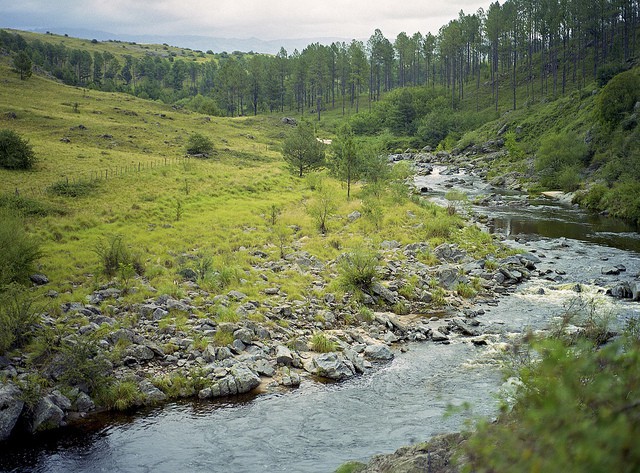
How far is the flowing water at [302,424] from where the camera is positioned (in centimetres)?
1161

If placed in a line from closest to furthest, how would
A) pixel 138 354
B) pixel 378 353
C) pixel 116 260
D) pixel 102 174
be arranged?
pixel 138 354
pixel 378 353
pixel 116 260
pixel 102 174

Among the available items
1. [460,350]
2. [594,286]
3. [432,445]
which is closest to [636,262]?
[594,286]

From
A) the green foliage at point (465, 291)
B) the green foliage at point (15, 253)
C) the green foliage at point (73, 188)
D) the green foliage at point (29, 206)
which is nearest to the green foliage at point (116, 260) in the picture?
the green foliage at point (15, 253)

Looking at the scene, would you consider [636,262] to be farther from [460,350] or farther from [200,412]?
[200,412]

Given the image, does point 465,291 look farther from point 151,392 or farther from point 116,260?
point 116,260

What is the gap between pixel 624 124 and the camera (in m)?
50.9

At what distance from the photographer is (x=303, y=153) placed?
58219 mm

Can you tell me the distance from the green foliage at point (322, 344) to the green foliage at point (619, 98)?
49.0 m

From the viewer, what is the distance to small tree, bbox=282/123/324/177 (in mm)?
58188

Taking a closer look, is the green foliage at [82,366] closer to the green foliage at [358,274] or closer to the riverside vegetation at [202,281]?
the riverside vegetation at [202,281]

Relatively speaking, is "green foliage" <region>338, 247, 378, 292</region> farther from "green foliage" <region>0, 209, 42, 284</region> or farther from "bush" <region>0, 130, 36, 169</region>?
"bush" <region>0, 130, 36, 169</region>

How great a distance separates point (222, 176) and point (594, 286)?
38139mm

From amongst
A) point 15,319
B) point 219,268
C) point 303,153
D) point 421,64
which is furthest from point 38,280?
point 421,64

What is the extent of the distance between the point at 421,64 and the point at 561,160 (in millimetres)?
106911
